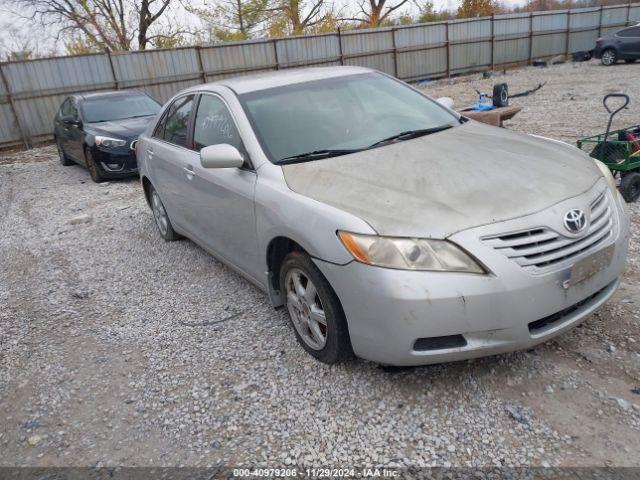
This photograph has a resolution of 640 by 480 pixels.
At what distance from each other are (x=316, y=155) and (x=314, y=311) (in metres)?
1.01

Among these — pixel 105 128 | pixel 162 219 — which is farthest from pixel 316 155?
pixel 105 128

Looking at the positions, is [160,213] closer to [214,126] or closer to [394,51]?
[214,126]

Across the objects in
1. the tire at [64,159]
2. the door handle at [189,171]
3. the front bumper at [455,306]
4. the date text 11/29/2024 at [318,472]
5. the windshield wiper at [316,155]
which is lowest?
the date text 11/29/2024 at [318,472]

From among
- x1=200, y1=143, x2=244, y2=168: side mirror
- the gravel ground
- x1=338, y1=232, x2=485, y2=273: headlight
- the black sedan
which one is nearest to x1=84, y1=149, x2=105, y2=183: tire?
the black sedan

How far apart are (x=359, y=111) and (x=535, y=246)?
5.80 feet

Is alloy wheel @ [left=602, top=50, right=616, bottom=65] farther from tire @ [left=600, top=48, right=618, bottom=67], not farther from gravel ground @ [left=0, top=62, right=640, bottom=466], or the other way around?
gravel ground @ [left=0, top=62, right=640, bottom=466]

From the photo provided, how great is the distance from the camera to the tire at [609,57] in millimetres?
19953

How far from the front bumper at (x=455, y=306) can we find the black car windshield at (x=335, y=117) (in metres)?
1.13

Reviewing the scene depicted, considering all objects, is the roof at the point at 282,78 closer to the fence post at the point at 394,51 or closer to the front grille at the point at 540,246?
the front grille at the point at 540,246

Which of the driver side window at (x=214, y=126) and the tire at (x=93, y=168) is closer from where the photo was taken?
the driver side window at (x=214, y=126)

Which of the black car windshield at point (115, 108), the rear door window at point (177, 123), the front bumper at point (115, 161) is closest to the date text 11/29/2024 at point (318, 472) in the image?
the rear door window at point (177, 123)

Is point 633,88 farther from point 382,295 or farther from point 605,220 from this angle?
point 382,295

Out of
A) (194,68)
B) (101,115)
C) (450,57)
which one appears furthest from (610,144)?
(450,57)

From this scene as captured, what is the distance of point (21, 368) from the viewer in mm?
3428
